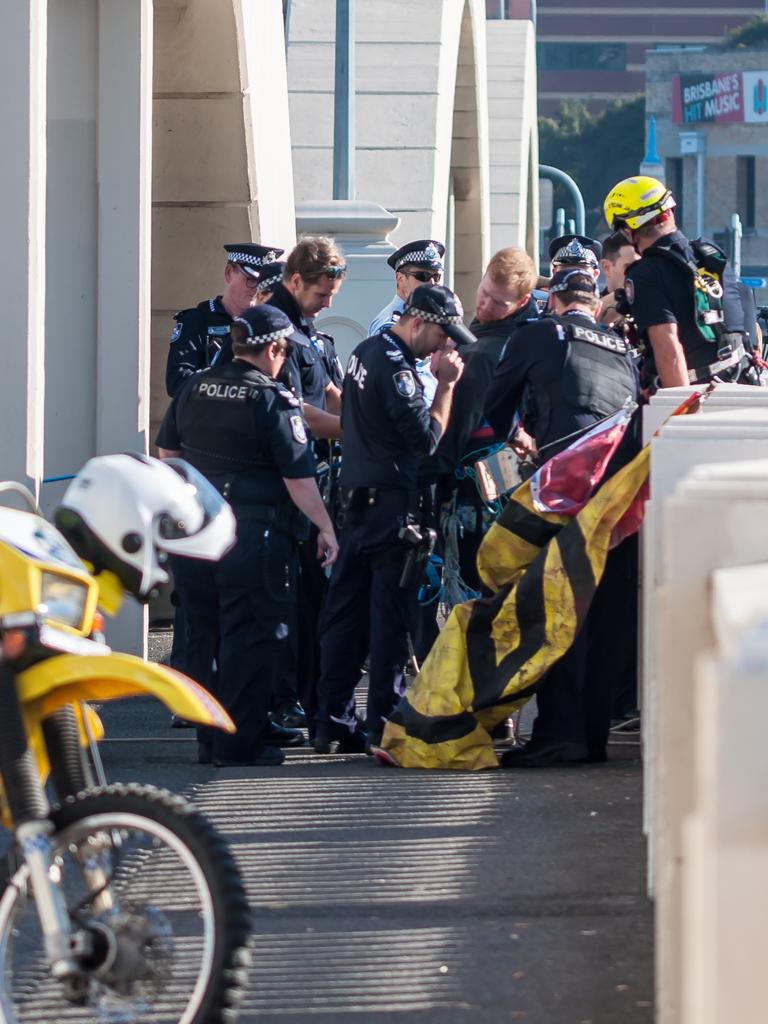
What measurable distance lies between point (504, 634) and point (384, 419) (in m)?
1.07

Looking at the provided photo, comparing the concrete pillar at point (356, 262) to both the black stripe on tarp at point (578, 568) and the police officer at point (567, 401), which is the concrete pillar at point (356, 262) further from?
the black stripe on tarp at point (578, 568)

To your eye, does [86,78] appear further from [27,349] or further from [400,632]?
[400,632]

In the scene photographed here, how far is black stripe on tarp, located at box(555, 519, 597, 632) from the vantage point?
698 centimetres

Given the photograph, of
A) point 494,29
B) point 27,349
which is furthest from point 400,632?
point 494,29

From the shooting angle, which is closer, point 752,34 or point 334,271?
point 334,271

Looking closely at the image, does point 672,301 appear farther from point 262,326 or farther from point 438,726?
point 438,726

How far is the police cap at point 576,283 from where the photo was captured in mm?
7801

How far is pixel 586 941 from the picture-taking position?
492 cm

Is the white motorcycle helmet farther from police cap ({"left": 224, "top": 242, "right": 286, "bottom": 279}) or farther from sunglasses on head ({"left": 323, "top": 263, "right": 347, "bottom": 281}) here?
police cap ({"left": 224, "top": 242, "right": 286, "bottom": 279})

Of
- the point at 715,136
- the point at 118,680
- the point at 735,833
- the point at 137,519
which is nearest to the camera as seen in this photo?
the point at 735,833

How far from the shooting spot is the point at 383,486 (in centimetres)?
773

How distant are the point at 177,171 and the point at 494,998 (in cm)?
876

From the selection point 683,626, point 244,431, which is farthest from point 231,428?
point 683,626

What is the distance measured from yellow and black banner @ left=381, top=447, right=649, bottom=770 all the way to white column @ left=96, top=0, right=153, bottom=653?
3370mm
